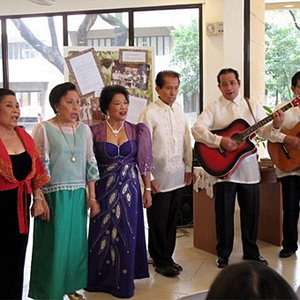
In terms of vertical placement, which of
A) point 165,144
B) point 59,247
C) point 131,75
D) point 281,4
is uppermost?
point 281,4

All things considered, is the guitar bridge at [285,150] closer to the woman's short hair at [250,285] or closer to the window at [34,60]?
the woman's short hair at [250,285]

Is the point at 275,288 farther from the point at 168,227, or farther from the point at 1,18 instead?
the point at 1,18

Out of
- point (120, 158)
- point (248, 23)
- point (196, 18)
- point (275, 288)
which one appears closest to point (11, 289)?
point (120, 158)

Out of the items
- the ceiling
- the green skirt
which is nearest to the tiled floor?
the green skirt

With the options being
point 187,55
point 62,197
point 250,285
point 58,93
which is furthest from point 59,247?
point 187,55

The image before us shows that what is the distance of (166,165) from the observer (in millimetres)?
3295

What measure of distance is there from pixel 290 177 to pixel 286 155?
171 millimetres

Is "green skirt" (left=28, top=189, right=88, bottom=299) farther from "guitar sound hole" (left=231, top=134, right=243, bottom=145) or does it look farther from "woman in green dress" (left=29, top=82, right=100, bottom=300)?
"guitar sound hole" (left=231, top=134, right=243, bottom=145)

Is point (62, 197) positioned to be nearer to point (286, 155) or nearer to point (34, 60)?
point (286, 155)

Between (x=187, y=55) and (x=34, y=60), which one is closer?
(x=187, y=55)

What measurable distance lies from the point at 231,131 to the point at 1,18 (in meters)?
4.28

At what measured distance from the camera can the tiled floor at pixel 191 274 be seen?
304 centimetres

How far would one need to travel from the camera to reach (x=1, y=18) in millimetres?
6387

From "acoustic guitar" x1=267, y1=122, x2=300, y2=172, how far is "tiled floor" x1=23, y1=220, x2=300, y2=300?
0.71 m
